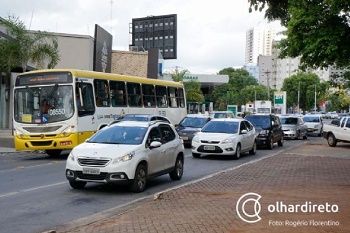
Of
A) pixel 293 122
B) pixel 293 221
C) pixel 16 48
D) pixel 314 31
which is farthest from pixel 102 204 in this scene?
pixel 293 122

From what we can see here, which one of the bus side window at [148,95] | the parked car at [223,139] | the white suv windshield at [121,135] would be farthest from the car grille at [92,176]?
the bus side window at [148,95]

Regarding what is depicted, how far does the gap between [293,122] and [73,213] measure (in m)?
29.0

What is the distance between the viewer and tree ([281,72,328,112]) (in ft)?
305

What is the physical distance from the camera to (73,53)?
39.0m

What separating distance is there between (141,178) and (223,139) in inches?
335

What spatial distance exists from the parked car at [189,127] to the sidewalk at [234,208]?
10875mm

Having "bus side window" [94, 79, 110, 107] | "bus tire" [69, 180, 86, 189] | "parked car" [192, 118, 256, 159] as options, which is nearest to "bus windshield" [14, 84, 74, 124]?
"bus side window" [94, 79, 110, 107]

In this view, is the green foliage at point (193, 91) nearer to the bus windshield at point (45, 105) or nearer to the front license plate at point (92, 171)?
the bus windshield at point (45, 105)

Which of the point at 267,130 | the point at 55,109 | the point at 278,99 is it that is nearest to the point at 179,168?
the point at 55,109

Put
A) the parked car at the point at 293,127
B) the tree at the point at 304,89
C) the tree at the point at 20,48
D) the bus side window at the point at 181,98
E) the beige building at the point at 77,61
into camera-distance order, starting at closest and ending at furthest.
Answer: the tree at the point at 20,48, the bus side window at the point at 181,98, the beige building at the point at 77,61, the parked car at the point at 293,127, the tree at the point at 304,89

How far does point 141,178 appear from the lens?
469 inches

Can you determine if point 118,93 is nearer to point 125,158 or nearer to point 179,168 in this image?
point 179,168

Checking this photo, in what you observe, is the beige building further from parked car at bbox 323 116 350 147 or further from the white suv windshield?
the white suv windshield

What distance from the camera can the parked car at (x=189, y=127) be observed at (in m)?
25.2
